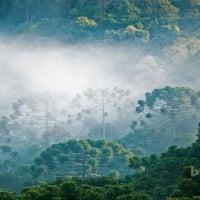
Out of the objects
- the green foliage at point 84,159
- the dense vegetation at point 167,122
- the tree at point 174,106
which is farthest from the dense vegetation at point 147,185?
the dense vegetation at point 167,122

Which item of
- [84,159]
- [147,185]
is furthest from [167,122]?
[147,185]

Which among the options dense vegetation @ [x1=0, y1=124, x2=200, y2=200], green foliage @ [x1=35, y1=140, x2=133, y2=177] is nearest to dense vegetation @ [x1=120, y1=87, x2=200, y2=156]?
green foliage @ [x1=35, y1=140, x2=133, y2=177]

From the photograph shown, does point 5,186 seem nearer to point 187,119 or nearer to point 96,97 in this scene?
point 187,119

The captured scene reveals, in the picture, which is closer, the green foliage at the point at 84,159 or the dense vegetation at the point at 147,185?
the dense vegetation at the point at 147,185

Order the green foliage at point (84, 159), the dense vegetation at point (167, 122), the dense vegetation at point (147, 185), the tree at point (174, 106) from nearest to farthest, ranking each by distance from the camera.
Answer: the dense vegetation at point (147, 185), the green foliage at point (84, 159), the tree at point (174, 106), the dense vegetation at point (167, 122)

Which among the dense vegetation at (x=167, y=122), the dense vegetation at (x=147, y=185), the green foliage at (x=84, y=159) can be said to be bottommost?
the dense vegetation at (x=147, y=185)

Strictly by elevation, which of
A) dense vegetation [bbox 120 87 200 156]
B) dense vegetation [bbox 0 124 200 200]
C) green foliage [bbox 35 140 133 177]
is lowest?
dense vegetation [bbox 0 124 200 200]

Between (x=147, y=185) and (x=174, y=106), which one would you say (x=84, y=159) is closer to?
(x=174, y=106)

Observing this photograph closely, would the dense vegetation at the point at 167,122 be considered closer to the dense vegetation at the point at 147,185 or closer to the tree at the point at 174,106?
the tree at the point at 174,106

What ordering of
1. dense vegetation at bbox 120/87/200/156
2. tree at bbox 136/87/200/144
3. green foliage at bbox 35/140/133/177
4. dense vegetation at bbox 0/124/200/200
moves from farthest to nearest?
1. dense vegetation at bbox 120/87/200/156
2. tree at bbox 136/87/200/144
3. green foliage at bbox 35/140/133/177
4. dense vegetation at bbox 0/124/200/200

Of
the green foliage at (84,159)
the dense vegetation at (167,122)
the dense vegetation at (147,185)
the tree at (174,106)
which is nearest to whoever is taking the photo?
the dense vegetation at (147,185)

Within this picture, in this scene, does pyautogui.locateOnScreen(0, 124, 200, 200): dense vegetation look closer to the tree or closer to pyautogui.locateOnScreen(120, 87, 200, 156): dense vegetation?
the tree
